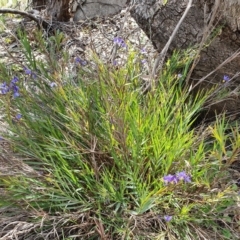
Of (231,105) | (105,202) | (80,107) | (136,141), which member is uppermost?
(80,107)

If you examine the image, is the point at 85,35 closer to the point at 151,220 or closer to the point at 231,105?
the point at 231,105

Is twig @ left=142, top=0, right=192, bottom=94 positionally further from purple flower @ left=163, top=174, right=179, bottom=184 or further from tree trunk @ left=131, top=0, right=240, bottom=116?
purple flower @ left=163, top=174, right=179, bottom=184

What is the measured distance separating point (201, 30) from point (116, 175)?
32.7 inches

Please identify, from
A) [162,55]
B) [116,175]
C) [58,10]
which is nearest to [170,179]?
[116,175]

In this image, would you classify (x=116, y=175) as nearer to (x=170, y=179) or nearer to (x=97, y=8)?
(x=170, y=179)

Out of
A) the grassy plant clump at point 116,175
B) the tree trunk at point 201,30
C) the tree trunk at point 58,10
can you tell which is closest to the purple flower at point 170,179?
the grassy plant clump at point 116,175

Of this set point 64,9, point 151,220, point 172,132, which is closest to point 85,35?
point 64,9

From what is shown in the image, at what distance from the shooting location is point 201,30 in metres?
1.99

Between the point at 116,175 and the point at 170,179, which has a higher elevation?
the point at 170,179

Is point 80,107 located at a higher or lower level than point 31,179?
higher

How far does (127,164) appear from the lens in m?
1.55

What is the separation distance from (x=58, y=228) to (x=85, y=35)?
2153mm

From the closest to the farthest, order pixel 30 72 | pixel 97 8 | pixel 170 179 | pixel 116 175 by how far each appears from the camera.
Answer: pixel 170 179 < pixel 116 175 < pixel 30 72 < pixel 97 8

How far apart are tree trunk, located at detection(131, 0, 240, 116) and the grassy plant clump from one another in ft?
1.52
